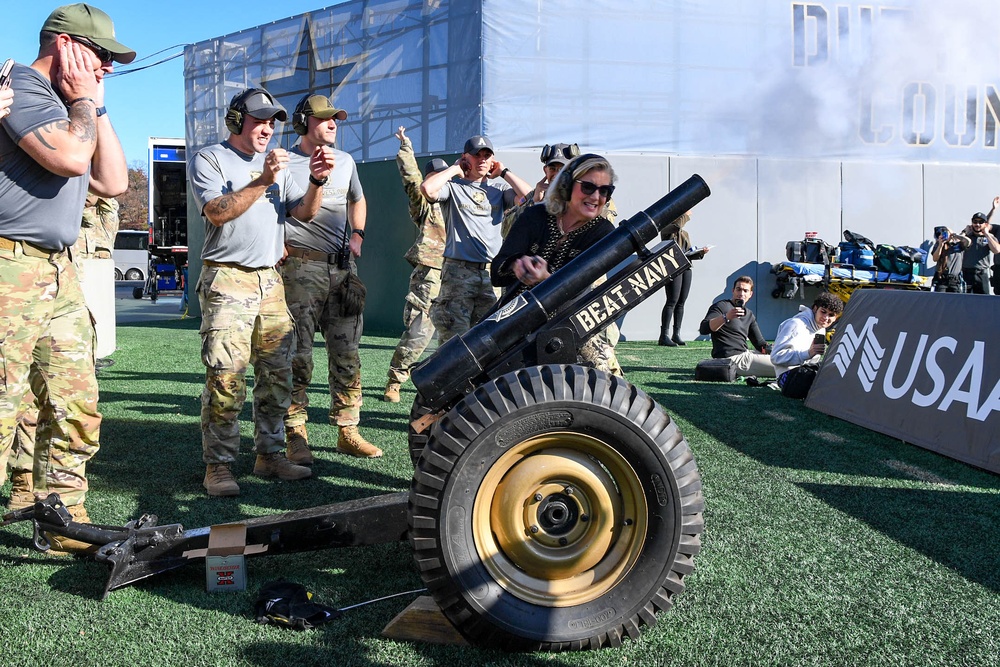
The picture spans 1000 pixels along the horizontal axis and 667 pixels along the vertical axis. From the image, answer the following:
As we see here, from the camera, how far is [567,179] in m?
3.86

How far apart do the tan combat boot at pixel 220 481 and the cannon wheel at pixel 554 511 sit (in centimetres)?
218

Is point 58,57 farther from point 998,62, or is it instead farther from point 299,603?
point 998,62

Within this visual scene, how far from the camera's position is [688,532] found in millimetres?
2658

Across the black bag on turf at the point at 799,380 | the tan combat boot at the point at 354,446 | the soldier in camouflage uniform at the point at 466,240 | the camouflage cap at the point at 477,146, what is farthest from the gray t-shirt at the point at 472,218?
the black bag on turf at the point at 799,380

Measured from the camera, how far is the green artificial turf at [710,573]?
270 centimetres

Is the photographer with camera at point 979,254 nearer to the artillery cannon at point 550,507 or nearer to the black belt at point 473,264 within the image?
the black belt at point 473,264

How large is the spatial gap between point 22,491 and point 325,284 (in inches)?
81.6

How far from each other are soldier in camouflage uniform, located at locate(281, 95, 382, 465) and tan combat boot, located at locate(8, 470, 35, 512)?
1.50 m

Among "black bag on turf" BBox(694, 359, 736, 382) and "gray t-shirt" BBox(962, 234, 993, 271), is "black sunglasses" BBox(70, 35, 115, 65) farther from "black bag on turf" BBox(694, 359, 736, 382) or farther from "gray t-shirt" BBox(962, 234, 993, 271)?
"gray t-shirt" BBox(962, 234, 993, 271)

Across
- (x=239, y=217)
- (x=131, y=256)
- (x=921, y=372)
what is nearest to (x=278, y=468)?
(x=239, y=217)

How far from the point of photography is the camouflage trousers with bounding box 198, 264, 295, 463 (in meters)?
4.46

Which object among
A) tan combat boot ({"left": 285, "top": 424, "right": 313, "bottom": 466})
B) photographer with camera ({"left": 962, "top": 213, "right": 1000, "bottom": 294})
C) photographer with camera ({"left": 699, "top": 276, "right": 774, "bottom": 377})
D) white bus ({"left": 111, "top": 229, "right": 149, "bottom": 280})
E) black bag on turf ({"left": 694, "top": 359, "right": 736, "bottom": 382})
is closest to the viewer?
tan combat boot ({"left": 285, "top": 424, "right": 313, "bottom": 466})

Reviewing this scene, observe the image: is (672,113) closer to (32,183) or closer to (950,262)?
(950,262)

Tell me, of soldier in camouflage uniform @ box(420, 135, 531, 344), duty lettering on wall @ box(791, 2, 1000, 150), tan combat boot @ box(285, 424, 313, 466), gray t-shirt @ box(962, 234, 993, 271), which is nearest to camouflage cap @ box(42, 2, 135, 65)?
tan combat boot @ box(285, 424, 313, 466)
